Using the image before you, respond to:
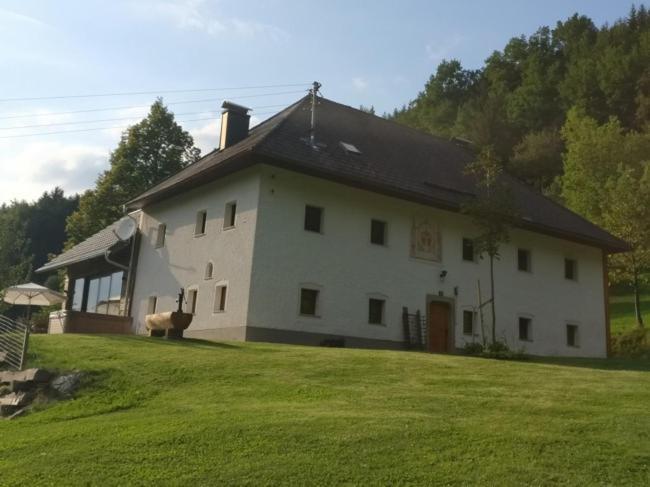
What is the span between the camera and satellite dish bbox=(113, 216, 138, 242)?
97.8ft

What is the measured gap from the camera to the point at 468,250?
27.8 m

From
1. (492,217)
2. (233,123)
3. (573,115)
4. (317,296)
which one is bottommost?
(317,296)

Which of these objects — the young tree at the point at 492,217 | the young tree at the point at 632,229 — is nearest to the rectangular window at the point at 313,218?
the young tree at the point at 492,217

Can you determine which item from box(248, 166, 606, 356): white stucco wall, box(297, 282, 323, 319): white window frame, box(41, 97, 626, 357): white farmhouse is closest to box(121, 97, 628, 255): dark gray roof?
box(41, 97, 626, 357): white farmhouse

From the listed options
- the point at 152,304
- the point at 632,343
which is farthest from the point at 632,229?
the point at 152,304

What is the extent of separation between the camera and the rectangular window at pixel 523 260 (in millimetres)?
29266

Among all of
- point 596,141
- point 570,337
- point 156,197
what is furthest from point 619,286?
point 156,197

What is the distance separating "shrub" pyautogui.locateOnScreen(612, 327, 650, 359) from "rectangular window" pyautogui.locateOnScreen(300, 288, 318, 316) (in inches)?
645

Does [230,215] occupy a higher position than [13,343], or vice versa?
[230,215]

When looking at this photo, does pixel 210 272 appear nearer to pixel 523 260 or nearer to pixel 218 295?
pixel 218 295

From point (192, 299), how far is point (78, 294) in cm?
1149

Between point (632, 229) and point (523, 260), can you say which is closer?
point (523, 260)

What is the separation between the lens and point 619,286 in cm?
4850

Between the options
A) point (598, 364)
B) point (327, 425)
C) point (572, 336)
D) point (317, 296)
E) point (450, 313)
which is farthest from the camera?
point (572, 336)
